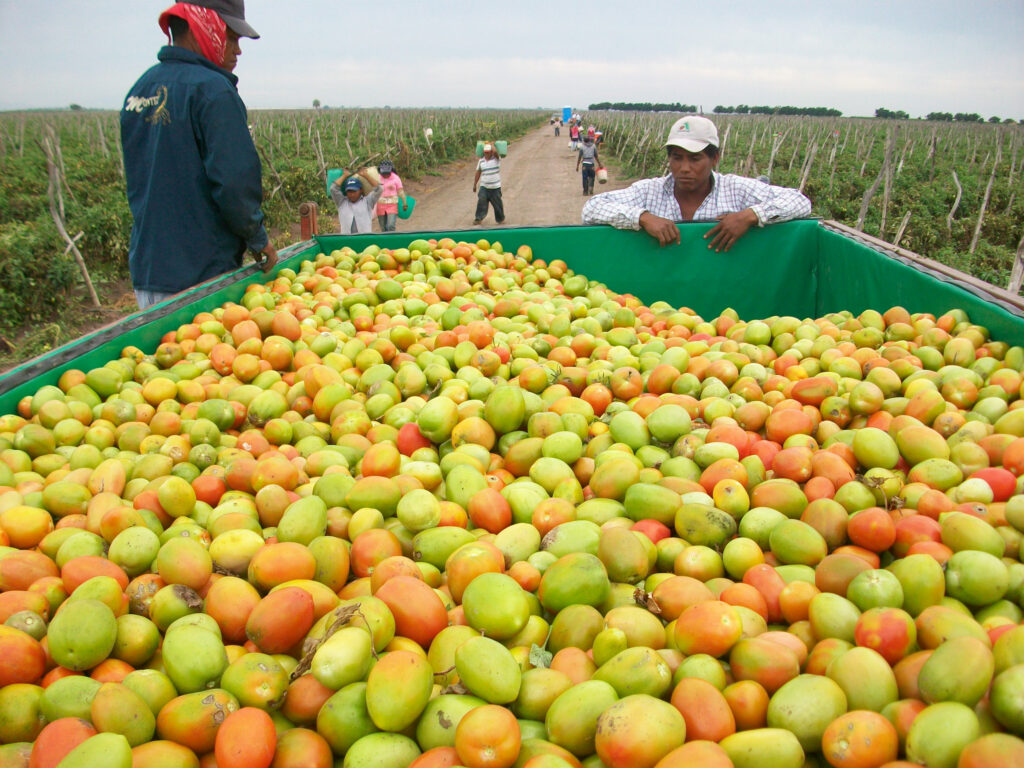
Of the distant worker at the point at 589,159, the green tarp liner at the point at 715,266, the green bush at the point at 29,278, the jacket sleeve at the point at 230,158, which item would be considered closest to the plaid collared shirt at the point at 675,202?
the green tarp liner at the point at 715,266

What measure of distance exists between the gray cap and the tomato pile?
260 cm

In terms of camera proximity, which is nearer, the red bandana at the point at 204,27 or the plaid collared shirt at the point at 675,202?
the red bandana at the point at 204,27

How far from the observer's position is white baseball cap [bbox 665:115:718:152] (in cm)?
599

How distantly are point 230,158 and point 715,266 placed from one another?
14.3ft

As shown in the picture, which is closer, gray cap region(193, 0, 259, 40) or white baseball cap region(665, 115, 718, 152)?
gray cap region(193, 0, 259, 40)

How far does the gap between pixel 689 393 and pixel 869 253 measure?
2735mm

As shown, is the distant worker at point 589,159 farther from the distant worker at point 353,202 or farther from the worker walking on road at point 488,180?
the distant worker at point 353,202

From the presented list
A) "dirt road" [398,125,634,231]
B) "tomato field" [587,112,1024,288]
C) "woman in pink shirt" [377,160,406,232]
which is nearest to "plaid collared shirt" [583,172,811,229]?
"tomato field" [587,112,1024,288]

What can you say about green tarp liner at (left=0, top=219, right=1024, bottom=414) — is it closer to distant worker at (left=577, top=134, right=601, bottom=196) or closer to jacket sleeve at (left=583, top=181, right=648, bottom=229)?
jacket sleeve at (left=583, top=181, right=648, bottom=229)

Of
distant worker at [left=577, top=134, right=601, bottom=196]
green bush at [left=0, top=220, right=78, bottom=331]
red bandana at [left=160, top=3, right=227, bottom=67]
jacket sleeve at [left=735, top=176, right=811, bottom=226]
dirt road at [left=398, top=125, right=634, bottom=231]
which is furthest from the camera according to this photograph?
distant worker at [left=577, top=134, right=601, bottom=196]

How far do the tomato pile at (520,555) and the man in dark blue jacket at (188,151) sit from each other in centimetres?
127

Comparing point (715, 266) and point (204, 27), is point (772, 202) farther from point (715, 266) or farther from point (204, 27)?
point (204, 27)

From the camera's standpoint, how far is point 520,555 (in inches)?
94.3

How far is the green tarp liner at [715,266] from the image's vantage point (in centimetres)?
514
